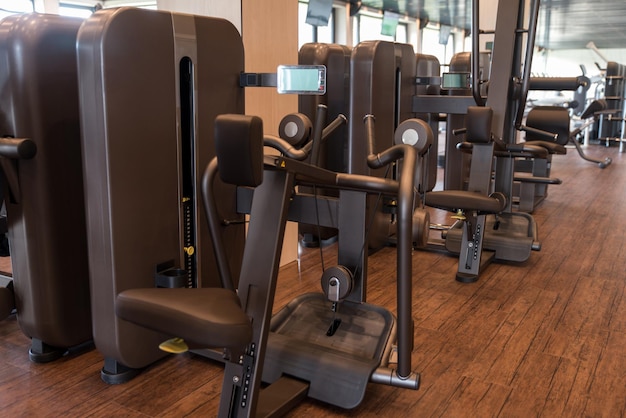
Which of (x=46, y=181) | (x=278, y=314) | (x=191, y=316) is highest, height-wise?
(x=46, y=181)

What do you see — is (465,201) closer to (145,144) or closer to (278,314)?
(278,314)

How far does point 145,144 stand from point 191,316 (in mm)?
839

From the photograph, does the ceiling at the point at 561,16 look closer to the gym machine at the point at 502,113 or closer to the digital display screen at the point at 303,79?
the gym machine at the point at 502,113

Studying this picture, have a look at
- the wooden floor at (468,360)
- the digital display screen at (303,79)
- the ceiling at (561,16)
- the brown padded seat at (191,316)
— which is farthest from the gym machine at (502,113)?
the ceiling at (561,16)

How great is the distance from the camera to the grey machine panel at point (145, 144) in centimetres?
187

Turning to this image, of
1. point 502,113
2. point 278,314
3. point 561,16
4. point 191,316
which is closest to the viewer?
point 191,316

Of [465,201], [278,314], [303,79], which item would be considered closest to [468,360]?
[278,314]

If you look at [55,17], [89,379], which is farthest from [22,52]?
[89,379]

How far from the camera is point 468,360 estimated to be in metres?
2.31

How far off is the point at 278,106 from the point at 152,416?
1946mm

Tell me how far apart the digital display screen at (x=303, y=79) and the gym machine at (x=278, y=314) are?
0.20 metres

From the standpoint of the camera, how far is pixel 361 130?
3.30m

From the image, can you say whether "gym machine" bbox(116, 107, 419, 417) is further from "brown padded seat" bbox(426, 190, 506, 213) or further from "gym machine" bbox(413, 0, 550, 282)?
"gym machine" bbox(413, 0, 550, 282)

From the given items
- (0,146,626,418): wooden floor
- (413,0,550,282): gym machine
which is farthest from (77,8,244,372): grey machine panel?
(413,0,550,282): gym machine
